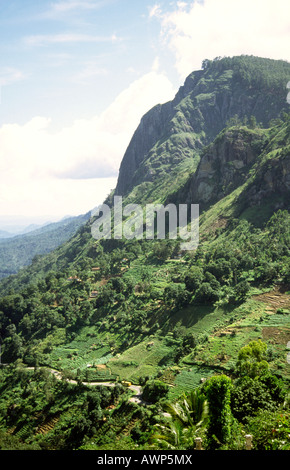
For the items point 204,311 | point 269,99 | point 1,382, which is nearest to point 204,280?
point 204,311

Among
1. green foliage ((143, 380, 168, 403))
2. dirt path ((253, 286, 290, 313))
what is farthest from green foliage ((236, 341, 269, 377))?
dirt path ((253, 286, 290, 313))

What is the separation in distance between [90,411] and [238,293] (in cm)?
3787

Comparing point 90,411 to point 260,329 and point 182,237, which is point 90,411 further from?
point 182,237

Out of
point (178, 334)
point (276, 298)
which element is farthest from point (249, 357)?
point (276, 298)

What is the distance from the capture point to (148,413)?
134 feet

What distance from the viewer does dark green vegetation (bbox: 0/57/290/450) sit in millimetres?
29728

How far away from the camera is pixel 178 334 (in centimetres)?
6219

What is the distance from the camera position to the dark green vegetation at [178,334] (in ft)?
97.5

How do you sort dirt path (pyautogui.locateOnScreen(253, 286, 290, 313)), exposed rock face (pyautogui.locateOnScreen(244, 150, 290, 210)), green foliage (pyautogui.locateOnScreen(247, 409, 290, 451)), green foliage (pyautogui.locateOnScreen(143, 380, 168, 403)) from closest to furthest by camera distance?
green foliage (pyautogui.locateOnScreen(247, 409, 290, 451)) → green foliage (pyautogui.locateOnScreen(143, 380, 168, 403)) → dirt path (pyautogui.locateOnScreen(253, 286, 290, 313)) → exposed rock face (pyautogui.locateOnScreen(244, 150, 290, 210))

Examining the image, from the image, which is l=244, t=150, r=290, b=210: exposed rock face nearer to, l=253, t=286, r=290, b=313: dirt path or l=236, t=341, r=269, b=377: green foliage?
l=253, t=286, r=290, b=313: dirt path

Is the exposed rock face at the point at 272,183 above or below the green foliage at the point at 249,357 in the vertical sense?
above

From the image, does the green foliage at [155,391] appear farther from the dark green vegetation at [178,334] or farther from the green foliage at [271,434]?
the green foliage at [271,434]

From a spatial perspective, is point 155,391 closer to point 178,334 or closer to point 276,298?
point 178,334

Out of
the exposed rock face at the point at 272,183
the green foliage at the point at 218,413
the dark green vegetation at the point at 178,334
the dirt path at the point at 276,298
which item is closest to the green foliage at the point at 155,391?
the dark green vegetation at the point at 178,334
